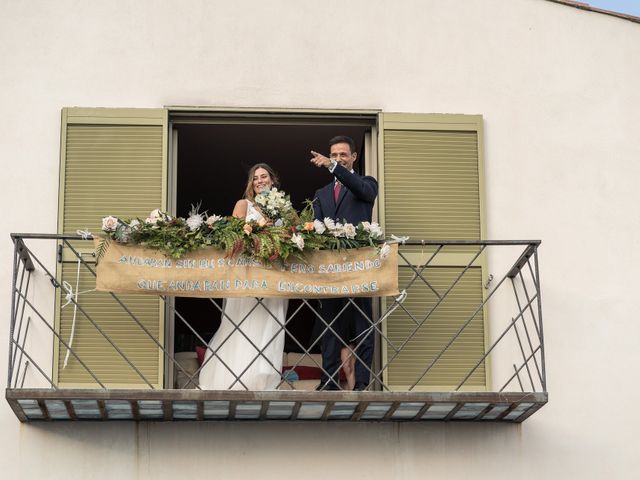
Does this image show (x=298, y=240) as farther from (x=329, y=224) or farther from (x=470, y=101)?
(x=470, y=101)

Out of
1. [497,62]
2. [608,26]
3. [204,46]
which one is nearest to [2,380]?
[204,46]

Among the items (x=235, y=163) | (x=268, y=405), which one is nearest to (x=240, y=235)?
(x=268, y=405)

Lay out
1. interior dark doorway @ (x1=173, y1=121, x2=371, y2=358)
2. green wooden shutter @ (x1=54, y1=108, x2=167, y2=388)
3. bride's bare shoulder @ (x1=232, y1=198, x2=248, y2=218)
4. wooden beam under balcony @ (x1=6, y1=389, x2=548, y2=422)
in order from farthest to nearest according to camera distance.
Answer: interior dark doorway @ (x1=173, y1=121, x2=371, y2=358), bride's bare shoulder @ (x1=232, y1=198, x2=248, y2=218), green wooden shutter @ (x1=54, y1=108, x2=167, y2=388), wooden beam under balcony @ (x1=6, y1=389, x2=548, y2=422)

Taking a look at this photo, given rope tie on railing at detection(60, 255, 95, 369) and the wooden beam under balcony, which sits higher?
rope tie on railing at detection(60, 255, 95, 369)

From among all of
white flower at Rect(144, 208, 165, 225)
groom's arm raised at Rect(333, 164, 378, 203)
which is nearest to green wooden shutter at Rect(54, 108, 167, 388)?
white flower at Rect(144, 208, 165, 225)

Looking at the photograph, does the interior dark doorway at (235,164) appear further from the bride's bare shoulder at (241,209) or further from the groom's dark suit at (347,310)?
the groom's dark suit at (347,310)

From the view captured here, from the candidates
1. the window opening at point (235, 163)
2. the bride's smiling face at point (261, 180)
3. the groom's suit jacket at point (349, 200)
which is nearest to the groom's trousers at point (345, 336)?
the window opening at point (235, 163)

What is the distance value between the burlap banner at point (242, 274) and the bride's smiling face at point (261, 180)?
1.04 m

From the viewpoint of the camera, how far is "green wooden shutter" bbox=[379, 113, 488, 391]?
11549mm

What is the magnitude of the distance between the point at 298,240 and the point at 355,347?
3.24 feet

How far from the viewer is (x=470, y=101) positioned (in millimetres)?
12133

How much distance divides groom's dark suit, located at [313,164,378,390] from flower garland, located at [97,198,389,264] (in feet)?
1.12

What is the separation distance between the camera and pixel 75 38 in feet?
39.4

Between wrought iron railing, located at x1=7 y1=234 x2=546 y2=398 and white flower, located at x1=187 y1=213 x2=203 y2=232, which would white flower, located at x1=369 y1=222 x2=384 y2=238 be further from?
white flower, located at x1=187 y1=213 x2=203 y2=232
